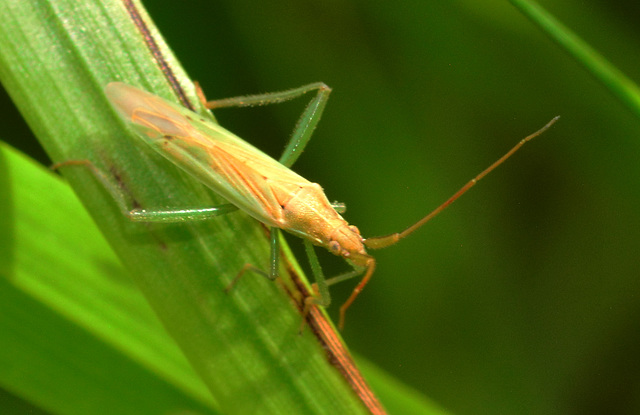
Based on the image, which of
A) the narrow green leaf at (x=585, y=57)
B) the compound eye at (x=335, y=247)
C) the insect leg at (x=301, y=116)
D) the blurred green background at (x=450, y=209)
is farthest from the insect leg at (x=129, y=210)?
the narrow green leaf at (x=585, y=57)

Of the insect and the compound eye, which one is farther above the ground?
the insect

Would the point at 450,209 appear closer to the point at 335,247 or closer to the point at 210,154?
the point at 335,247

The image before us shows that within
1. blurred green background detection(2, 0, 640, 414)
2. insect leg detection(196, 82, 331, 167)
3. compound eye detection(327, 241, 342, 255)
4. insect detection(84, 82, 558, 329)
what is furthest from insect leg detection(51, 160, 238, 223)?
blurred green background detection(2, 0, 640, 414)

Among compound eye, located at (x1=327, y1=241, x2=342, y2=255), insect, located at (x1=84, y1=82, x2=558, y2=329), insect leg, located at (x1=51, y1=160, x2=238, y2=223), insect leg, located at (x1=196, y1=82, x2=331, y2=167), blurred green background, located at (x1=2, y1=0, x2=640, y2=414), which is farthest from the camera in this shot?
blurred green background, located at (x1=2, y1=0, x2=640, y2=414)

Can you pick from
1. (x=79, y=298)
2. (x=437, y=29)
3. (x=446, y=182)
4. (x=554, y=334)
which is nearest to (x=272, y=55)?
(x=437, y=29)

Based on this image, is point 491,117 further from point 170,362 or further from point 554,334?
point 170,362

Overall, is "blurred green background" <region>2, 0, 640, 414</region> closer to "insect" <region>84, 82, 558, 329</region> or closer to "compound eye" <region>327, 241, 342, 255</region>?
"insect" <region>84, 82, 558, 329</region>
